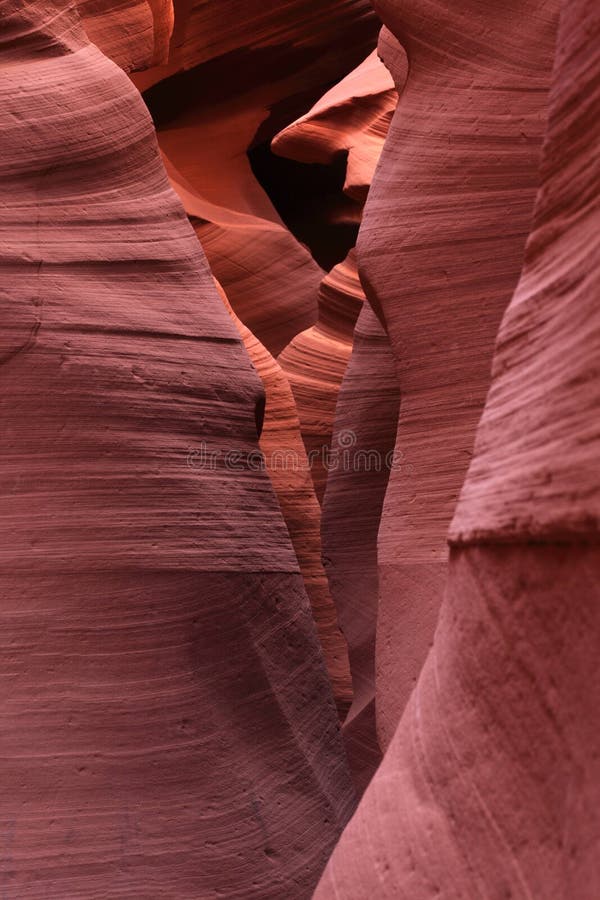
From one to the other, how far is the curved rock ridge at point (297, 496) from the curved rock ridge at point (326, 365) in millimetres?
753

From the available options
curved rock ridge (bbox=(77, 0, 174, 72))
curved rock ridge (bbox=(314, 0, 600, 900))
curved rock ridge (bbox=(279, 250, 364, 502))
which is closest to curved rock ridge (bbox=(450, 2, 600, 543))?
curved rock ridge (bbox=(314, 0, 600, 900))

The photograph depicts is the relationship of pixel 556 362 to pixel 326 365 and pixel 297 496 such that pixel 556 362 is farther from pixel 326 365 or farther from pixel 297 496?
pixel 326 365

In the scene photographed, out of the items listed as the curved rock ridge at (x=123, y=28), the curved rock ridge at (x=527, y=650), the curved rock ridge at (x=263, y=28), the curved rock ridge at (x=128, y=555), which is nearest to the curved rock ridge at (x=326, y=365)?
the curved rock ridge at (x=123, y=28)

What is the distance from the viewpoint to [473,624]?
45.8 inches

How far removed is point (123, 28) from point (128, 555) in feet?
5.87

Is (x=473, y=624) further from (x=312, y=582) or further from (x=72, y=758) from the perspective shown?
(x=312, y=582)

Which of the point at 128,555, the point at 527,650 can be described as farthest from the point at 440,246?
the point at 527,650

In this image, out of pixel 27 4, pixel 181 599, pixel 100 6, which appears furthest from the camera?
pixel 100 6

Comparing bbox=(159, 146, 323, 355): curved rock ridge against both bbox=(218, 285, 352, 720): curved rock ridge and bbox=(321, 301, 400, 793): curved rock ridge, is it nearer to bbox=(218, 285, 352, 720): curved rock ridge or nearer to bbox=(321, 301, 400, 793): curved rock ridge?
bbox=(218, 285, 352, 720): curved rock ridge

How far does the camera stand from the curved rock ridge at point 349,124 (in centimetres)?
516

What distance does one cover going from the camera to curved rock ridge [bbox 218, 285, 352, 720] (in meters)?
4.20

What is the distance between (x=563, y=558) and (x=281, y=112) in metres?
6.46

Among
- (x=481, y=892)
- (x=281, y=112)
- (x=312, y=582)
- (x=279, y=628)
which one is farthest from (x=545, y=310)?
(x=281, y=112)

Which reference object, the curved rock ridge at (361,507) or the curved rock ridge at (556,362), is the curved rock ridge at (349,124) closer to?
the curved rock ridge at (361,507)
